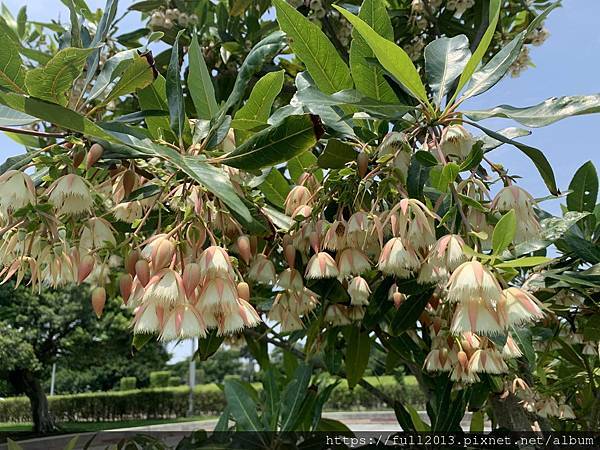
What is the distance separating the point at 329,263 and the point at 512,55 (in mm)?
558

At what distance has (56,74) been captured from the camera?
0.92 metres

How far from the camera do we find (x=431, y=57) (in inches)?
48.5

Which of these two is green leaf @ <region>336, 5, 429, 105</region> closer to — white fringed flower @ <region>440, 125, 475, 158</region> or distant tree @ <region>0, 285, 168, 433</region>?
white fringed flower @ <region>440, 125, 475, 158</region>

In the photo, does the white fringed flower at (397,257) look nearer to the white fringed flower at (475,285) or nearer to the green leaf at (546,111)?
the white fringed flower at (475,285)

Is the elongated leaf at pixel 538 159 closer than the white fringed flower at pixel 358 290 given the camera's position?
Yes

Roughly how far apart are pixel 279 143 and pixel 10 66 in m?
0.48

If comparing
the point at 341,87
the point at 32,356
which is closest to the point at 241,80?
the point at 341,87

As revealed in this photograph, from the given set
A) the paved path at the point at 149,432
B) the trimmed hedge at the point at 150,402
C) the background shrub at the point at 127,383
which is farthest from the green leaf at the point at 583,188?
the background shrub at the point at 127,383

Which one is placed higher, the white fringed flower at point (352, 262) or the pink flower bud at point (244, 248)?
the pink flower bud at point (244, 248)

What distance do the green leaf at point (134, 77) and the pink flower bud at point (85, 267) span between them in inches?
12.2

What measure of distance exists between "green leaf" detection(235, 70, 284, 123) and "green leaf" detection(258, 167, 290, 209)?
0.22m

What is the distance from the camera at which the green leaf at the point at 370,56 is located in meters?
1.20

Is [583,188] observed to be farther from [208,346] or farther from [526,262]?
[208,346]

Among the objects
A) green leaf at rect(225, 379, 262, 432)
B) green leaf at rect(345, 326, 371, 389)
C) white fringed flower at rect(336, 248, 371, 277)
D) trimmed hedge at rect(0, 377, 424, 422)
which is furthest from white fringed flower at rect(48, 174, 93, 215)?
trimmed hedge at rect(0, 377, 424, 422)
